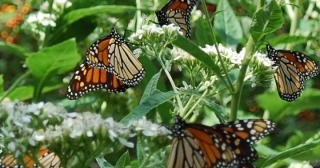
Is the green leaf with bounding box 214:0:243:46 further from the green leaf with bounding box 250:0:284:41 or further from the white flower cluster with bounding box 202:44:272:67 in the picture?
the green leaf with bounding box 250:0:284:41

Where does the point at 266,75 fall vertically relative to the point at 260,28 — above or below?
below

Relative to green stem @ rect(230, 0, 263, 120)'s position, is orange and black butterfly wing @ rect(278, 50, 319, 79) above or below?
below

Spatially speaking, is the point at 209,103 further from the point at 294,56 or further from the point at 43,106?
the point at 294,56

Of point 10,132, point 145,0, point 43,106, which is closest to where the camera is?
point 10,132

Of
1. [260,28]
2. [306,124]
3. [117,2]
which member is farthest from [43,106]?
[306,124]

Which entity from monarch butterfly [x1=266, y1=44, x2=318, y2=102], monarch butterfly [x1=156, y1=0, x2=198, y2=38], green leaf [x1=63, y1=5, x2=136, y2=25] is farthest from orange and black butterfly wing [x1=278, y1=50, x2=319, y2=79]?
green leaf [x1=63, y1=5, x2=136, y2=25]

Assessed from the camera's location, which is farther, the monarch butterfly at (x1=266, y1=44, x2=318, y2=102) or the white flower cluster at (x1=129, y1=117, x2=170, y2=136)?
the monarch butterfly at (x1=266, y1=44, x2=318, y2=102)

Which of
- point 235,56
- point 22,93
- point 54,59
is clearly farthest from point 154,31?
point 22,93
